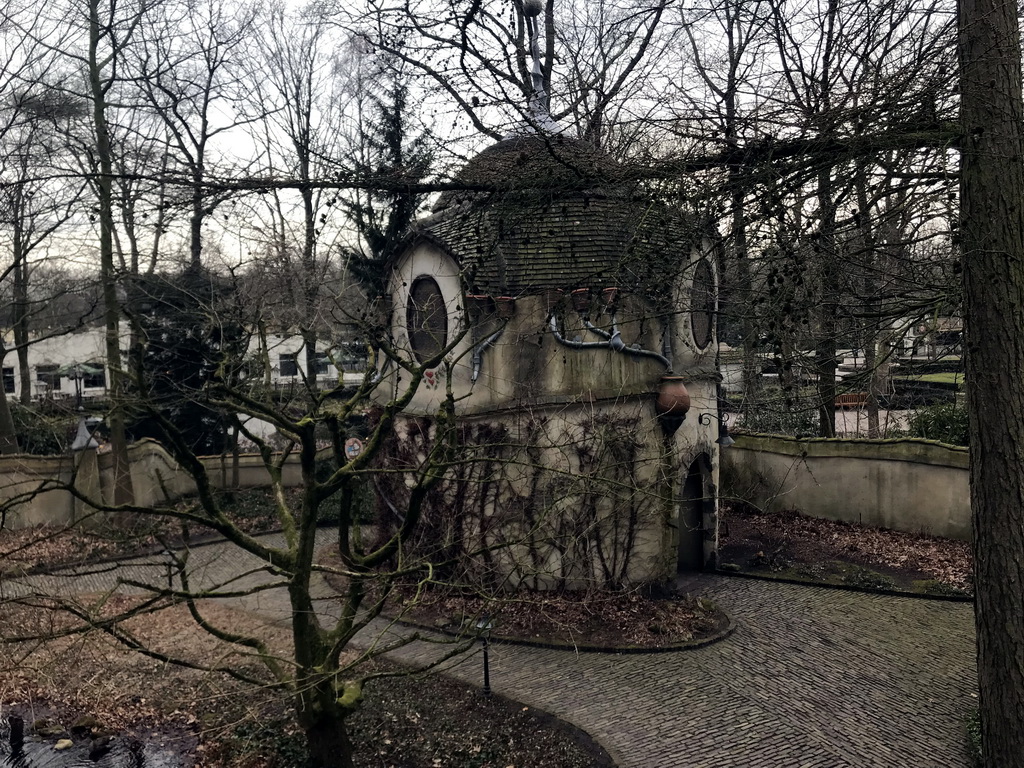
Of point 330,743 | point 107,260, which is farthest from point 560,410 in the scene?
point 107,260

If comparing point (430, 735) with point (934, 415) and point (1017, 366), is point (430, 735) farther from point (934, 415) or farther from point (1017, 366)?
point (934, 415)

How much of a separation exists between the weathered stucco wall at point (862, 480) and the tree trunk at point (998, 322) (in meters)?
9.13

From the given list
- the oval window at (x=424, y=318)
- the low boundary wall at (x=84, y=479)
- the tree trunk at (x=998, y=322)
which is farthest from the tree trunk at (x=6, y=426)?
the tree trunk at (x=998, y=322)

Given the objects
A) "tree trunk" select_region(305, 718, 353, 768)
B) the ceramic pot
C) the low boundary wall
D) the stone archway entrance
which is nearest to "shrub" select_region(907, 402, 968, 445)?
the stone archway entrance

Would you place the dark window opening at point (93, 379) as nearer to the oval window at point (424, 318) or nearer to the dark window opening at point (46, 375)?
the dark window opening at point (46, 375)

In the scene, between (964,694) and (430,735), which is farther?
(964,694)

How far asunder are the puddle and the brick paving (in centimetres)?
179

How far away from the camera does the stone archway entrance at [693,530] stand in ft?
45.0

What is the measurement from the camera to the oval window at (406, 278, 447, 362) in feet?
41.1

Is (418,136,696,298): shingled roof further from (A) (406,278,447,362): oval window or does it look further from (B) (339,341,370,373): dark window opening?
(A) (406,278,447,362): oval window

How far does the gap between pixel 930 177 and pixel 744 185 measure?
4.08ft

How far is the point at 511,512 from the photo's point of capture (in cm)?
1182

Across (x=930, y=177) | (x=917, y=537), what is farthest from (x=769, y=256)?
(x=917, y=537)

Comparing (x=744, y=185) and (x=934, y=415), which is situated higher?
(x=744, y=185)
